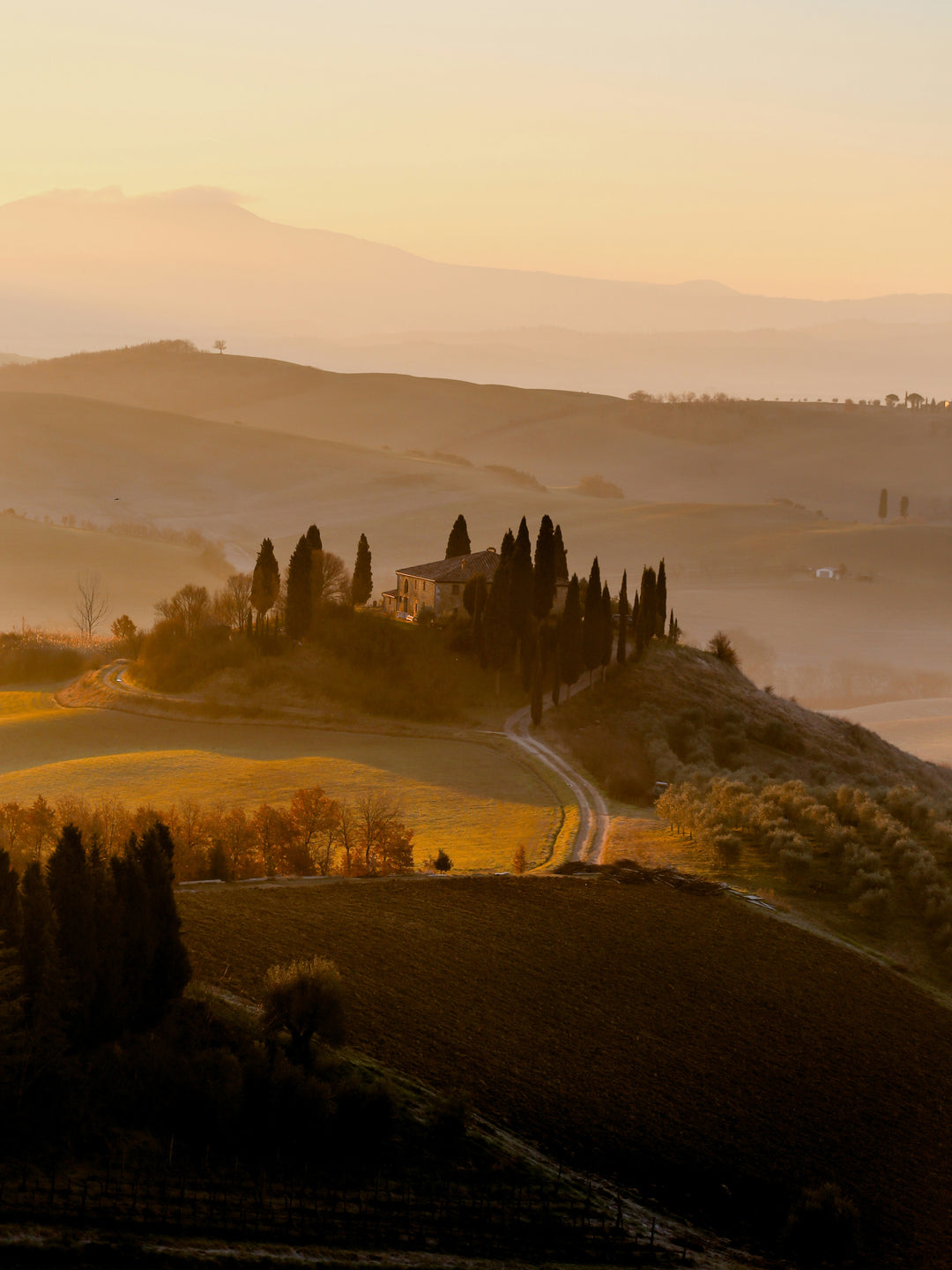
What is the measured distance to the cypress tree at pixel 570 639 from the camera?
66062 millimetres

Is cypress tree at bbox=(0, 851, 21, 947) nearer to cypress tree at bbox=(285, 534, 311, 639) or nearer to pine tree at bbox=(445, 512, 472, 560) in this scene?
cypress tree at bbox=(285, 534, 311, 639)

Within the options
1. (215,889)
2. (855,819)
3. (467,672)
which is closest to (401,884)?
(215,889)

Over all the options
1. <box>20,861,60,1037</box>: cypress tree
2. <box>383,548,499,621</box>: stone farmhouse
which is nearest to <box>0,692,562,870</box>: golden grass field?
<box>383,548,499,621</box>: stone farmhouse

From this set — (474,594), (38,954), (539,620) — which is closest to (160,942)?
(38,954)

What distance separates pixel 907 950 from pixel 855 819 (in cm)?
1115

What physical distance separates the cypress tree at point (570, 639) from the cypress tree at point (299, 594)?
1406 centimetres

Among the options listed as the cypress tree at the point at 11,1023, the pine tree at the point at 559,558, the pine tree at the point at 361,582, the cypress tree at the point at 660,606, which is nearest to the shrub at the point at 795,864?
the cypress tree at the point at 11,1023

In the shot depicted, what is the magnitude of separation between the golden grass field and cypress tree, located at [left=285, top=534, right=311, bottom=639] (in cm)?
753

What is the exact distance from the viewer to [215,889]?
3356 cm

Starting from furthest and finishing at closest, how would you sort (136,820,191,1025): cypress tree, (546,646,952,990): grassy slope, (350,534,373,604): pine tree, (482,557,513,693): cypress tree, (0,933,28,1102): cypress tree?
(350,534,373,604): pine tree < (482,557,513,693): cypress tree < (546,646,952,990): grassy slope < (136,820,191,1025): cypress tree < (0,933,28,1102): cypress tree

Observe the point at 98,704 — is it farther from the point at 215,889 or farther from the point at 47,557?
the point at 47,557

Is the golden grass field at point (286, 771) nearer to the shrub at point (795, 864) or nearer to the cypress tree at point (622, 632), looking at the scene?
the shrub at point (795, 864)

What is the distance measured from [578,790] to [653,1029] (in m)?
25.9

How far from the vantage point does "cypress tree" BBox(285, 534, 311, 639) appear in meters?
66.6
